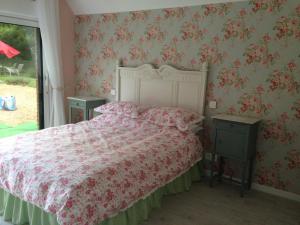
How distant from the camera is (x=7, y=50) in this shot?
13.0 feet

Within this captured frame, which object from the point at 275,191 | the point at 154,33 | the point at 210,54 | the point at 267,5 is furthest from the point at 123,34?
the point at 275,191

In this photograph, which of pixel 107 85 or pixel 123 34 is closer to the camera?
pixel 123 34

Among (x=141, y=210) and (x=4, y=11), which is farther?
(x=4, y=11)

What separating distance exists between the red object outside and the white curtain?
0.42 metres

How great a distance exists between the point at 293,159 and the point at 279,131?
0.33 metres

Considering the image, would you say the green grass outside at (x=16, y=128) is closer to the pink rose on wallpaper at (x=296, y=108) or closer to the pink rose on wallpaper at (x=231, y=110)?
the pink rose on wallpaper at (x=231, y=110)

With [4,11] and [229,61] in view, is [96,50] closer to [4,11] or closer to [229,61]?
[4,11]

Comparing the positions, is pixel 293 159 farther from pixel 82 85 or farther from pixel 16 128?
pixel 16 128

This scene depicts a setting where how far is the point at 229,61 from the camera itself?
325 cm

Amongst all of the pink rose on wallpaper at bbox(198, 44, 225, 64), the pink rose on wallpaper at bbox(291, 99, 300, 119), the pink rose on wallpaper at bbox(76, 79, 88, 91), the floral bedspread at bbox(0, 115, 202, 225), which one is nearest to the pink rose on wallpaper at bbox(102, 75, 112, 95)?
the pink rose on wallpaper at bbox(76, 79, 88, 91)

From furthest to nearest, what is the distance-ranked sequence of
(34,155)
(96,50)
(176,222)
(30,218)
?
(96,50) < (176,222) < (34,155) < (30,218)

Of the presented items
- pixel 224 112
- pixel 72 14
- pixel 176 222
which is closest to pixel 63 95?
pixel 72 14

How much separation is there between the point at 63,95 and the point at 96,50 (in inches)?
37.1

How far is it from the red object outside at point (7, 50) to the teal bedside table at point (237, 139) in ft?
9.99
